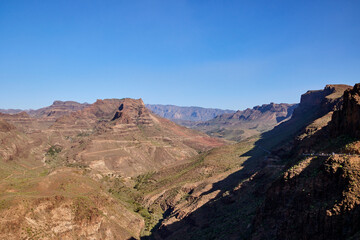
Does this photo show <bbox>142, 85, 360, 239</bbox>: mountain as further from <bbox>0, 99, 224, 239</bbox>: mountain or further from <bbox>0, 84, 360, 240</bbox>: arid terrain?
<bbox>0, 99, 224, 239</bbox>: mountain

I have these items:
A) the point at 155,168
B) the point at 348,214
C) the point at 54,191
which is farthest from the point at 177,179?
the point at 348,214

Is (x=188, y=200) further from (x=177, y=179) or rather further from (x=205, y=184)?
(x=177, y=179)

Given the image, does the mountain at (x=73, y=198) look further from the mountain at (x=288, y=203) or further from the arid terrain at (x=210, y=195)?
the mountain at (x=288, y=203)

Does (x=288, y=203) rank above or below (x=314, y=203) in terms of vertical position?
below

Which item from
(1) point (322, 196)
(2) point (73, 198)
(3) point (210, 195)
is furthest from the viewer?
(3) point (210, 195)

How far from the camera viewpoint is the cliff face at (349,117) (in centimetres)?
3503

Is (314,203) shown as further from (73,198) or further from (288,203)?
(73,198)

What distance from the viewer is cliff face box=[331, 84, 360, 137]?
35.0 m

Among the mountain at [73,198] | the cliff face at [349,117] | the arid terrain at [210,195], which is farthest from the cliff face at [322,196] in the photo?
the mountain at [73,198]

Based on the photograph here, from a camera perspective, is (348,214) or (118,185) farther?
(118,185)

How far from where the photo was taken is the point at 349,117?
1453 inches

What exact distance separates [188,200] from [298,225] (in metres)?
51.1

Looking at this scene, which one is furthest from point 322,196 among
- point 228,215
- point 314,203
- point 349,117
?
point 228,215

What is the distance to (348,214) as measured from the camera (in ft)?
78.3
